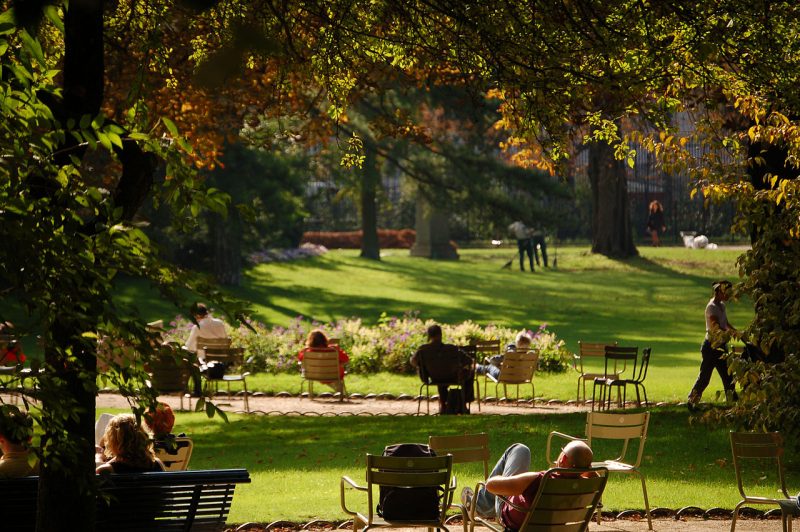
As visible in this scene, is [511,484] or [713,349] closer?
[511,484]

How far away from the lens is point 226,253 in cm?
3472

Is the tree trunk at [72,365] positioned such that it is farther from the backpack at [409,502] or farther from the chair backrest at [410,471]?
the backpack at [409,502]

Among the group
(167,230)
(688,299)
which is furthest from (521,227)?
(167,230)

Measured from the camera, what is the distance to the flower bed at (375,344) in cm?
2186

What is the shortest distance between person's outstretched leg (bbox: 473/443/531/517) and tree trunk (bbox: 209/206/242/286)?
25442 mm

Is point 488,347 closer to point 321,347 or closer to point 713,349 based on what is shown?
point 321,347

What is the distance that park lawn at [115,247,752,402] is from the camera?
950 inches

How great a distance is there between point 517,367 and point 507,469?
358 inches

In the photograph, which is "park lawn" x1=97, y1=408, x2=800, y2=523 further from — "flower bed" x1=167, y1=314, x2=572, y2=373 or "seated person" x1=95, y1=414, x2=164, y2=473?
"flower bed" x1=167, y1=314, x2=572, y2=373

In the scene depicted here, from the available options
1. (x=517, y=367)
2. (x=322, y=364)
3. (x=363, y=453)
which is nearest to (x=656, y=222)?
(x=517, y=367)

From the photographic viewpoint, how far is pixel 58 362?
5512 millimetres

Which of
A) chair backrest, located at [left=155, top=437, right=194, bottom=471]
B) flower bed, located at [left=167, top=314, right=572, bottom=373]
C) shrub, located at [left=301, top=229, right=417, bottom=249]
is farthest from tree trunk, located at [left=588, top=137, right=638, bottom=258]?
chair backrest, located at [left=155, top=437, right=194, bottom=471]

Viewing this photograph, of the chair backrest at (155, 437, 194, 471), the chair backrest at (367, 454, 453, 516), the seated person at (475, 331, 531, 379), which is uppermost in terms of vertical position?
the chair backrest at (367, 454, 453, 516)

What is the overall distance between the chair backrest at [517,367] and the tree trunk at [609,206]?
23188mm
